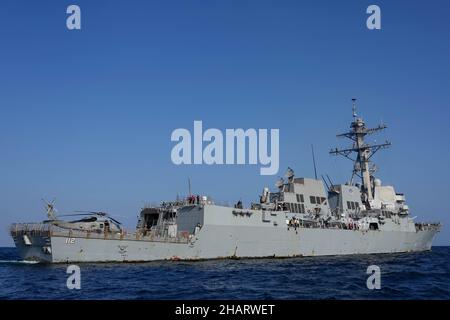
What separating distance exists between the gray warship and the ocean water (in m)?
1.68

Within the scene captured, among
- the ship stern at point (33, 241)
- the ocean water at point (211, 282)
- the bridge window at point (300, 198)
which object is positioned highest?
the bridge window at point (300, 198)

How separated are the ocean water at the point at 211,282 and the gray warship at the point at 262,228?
1.68 m

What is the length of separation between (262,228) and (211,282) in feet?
47.9

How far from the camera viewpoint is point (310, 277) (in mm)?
23109

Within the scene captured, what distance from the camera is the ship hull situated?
91.0 feet

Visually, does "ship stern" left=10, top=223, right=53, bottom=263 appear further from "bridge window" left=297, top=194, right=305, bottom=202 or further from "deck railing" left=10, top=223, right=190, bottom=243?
"bridge window" left=297, top=194, right=305, bottom=202

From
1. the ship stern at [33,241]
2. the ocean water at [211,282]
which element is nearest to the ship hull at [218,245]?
the ship stern at [33,241]

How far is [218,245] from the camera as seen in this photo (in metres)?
32.8

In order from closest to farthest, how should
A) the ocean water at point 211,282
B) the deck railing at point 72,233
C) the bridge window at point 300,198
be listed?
the ocean water at point 211,282, the deck railing at point 72,233, the bridge window at point 300,198

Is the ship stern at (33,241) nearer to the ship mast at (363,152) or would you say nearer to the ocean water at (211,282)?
the ocean water at (211,282)

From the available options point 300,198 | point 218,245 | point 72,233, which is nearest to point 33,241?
point 72,233

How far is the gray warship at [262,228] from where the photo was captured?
28391 mm
